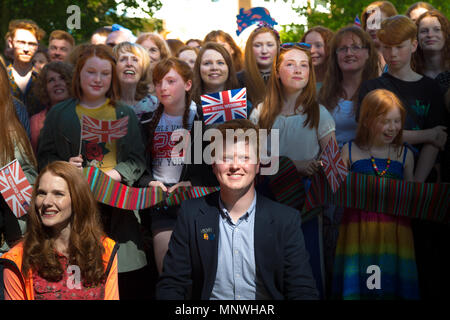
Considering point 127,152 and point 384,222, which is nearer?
point 384,222

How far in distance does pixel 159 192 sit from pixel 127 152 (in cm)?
46

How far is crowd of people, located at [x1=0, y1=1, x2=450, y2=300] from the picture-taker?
333 centimetres

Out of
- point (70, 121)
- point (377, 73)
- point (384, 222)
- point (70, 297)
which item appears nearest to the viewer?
point (70, 297)

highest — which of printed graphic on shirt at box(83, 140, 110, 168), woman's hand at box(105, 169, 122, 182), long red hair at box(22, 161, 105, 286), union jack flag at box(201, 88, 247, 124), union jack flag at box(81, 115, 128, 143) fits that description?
union jack flag at box(201, 88, 247, 124)

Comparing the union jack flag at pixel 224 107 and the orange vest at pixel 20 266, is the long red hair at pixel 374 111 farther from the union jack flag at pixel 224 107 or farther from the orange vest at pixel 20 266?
the orange vest at pixel 20 266

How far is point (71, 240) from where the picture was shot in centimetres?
341

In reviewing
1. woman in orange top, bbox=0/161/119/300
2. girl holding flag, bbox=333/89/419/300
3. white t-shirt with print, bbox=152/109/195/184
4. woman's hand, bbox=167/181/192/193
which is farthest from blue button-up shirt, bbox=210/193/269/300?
white t-shirt with print, bbox=152/109/195/184

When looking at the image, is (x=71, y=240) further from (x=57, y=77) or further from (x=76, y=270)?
(x=57, y=77)

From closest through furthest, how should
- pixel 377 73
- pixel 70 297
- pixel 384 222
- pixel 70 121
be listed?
pixel 70 297, pixel 384 222, pixel 70 121, pixel 377 73

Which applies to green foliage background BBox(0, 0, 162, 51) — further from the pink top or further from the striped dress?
the pink top

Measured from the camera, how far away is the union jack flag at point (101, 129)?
4.41 meters

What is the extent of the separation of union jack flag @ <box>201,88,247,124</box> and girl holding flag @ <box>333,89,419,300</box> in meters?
0.83

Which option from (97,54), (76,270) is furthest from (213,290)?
(97,54)

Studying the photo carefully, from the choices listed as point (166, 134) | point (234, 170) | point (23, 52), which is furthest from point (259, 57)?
point (23, 52)
